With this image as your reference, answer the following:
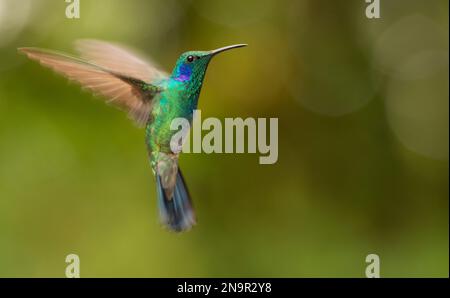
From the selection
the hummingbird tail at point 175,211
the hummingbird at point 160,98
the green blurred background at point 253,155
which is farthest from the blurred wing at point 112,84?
the green blurred background at point 253,155

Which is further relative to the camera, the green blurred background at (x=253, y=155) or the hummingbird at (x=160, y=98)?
the green blurred background at (x=253, y=155)

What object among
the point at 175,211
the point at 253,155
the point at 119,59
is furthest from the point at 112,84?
the point at 253,155

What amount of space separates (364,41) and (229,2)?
40 centimetres

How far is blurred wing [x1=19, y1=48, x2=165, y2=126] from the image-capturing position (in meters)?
0.70

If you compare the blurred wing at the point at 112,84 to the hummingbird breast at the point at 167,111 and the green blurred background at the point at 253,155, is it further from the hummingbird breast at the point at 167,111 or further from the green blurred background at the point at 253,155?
the green blurred background at the point at 253,155

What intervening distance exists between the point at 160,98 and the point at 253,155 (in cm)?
56

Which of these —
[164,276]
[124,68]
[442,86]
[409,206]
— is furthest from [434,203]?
[124,68]

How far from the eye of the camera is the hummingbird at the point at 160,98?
0.77 meters

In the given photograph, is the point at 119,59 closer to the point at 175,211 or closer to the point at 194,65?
the point at 194,65

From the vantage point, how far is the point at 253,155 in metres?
1.34

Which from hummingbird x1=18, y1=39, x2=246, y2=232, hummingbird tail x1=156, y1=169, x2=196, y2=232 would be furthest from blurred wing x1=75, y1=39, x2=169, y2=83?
hummingbird tail x1=156, y1=169, x2=196, y2=232

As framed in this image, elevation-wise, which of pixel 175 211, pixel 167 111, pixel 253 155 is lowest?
pixel 175 211
